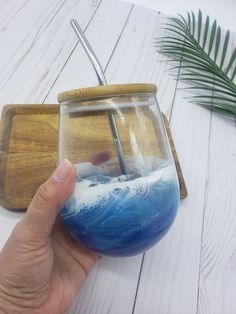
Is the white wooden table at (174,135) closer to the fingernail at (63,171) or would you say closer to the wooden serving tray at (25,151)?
the wooden serving tray at (25,151)

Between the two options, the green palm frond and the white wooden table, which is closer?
the white wooden table

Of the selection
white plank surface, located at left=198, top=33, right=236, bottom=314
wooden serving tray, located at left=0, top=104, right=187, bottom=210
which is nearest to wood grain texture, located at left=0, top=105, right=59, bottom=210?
wooden serving tray, located at left=0, top=104, right=187, bottom=210

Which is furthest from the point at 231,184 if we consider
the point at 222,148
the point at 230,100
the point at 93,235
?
the point at 93,235

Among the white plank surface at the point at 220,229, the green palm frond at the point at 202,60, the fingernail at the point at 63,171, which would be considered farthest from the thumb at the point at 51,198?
the green palm frond at the point at 202,60

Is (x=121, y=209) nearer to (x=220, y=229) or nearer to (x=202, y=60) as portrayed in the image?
(x=220, y=229)

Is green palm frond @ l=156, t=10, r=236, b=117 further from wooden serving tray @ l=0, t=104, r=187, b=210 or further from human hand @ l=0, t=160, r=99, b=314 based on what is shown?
human hand @ l=0, t=160, r=99, b=314

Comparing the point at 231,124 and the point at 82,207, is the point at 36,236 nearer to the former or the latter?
the point at 82,207
